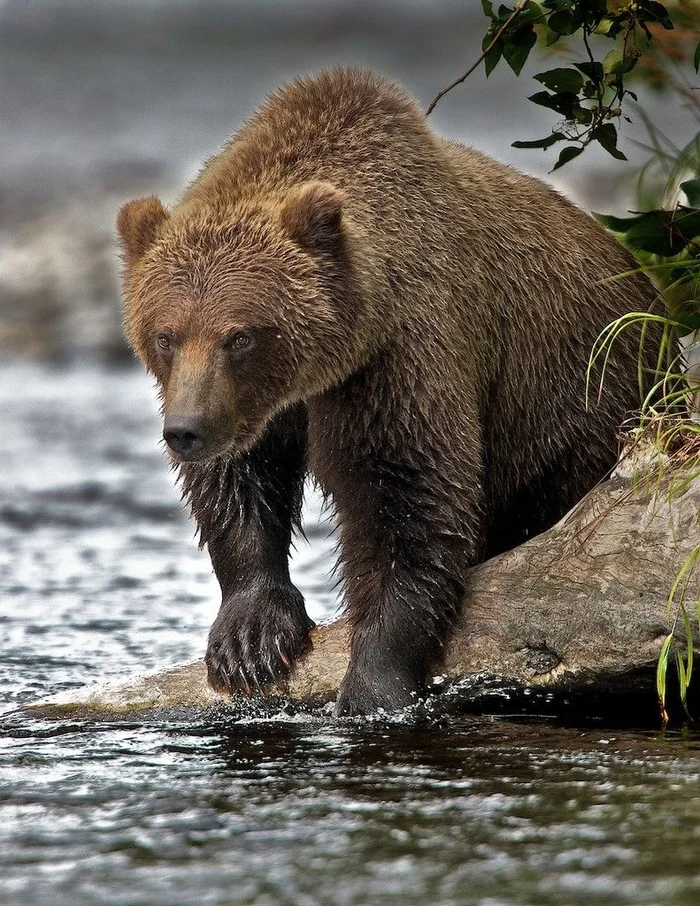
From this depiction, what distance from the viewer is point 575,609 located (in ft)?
18.5

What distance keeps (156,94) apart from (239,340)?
2345 cm

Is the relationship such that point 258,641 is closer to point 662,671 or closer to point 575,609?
point 575,609

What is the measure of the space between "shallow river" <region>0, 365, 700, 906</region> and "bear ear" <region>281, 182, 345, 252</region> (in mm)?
1707

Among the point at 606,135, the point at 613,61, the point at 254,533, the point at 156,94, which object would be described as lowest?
the point at 254,533

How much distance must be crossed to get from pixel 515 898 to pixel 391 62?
25803 mm

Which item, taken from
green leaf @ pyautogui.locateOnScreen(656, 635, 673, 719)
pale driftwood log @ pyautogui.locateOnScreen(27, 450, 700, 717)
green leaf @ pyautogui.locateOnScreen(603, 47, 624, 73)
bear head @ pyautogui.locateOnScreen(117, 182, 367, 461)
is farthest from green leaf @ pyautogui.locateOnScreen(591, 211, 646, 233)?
green leaf @ pyautogui.locateOnScreen(656, 635, 673, 719)

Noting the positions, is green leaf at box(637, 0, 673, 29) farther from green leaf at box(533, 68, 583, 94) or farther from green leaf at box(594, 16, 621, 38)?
green leaf at box(533, 68, 583, 94)

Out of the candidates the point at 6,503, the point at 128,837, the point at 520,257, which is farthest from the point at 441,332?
the point at 6,503

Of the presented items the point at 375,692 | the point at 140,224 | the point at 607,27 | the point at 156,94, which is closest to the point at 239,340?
the point at 140,224

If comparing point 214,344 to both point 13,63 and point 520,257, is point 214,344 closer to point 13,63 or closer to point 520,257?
point 520,257

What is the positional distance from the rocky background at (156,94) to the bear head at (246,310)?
12309mm

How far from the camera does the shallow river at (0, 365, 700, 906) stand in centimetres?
385

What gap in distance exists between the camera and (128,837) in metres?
4.29

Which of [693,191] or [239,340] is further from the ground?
[693,191]
